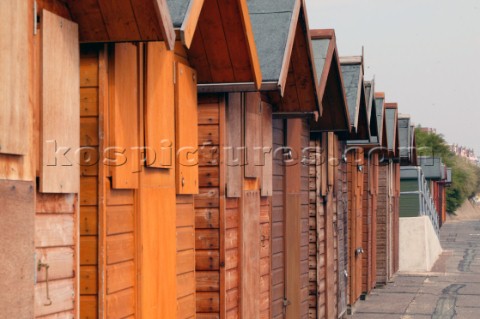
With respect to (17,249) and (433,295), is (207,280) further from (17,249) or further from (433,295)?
(433,295)

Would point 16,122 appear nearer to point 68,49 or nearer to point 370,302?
point 68,49

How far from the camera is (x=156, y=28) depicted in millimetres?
6301

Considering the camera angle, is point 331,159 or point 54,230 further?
point 331,159

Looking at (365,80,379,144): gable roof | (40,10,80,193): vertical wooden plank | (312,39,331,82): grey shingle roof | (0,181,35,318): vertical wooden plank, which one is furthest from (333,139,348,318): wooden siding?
(0,181,35,318): vertical wooden plank

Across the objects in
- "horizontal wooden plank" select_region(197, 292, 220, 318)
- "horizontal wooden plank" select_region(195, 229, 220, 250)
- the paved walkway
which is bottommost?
the paved walkway

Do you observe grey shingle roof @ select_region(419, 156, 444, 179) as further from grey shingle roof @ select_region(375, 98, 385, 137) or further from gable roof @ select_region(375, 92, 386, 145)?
grey shingle roof @ select_region(375, 98, 385, 137)

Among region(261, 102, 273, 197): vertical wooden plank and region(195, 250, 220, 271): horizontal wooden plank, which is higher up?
region(261, 102, 273, 197): vertical wooden plank

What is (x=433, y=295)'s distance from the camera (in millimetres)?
23719

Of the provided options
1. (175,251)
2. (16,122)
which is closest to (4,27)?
(16,122)

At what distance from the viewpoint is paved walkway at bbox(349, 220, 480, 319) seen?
19964 mm

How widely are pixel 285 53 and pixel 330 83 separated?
4625mm

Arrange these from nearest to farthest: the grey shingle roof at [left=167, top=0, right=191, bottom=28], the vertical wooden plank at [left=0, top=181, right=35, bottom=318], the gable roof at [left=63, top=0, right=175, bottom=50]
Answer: the vertical wooden plank at [left=0, top=181, right=35, bottom=318]
the gable roof at [left=63, top=0, right=175, bottom=50]
the grey shingle roof at [left=167, top=0, right=191, bottom=28]

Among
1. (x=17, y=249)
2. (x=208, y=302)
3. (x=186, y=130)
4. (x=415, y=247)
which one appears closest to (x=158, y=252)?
(x=186, y=130)

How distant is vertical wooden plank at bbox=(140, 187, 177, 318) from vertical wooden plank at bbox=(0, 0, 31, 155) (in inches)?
79.6
